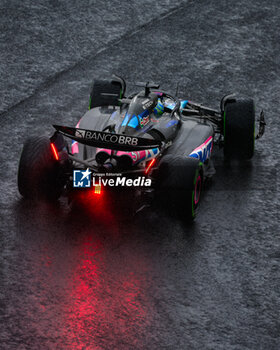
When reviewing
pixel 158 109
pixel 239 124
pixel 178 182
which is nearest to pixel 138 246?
pixel 178 182

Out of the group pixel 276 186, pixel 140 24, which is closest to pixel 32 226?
pixel 276 186

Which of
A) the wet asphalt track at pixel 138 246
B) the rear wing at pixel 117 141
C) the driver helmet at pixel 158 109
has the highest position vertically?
the driver helmet at pixel 158 109

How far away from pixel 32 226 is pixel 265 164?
3992 mm

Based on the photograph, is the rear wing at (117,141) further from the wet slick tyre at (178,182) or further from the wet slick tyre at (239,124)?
the wet slick tyre at (239,124)

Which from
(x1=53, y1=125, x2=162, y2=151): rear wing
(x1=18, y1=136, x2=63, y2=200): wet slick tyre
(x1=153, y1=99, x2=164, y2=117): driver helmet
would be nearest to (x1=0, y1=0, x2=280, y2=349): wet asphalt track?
(x1=18, y1=136, x2=63, y2=200): wet slick tyre

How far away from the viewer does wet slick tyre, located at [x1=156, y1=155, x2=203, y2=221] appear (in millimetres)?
9594

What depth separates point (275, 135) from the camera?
1298cm

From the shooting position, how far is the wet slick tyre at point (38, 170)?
9812 millimetres

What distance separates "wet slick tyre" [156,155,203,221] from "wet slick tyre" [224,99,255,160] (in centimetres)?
181

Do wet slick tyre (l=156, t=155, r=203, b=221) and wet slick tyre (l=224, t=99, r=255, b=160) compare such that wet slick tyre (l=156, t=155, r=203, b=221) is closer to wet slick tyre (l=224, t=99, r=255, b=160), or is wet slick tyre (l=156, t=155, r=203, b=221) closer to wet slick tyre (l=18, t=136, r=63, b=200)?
wet slick tyre (l=18, t=136, r=63, b=200)

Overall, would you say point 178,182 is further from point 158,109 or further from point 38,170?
point 158,109

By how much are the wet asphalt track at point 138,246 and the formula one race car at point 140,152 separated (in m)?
0.44

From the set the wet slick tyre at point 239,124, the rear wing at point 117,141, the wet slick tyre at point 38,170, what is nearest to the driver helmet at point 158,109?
the wet slick tyre at point 239,124

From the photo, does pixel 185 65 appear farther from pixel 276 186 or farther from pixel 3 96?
pixel 276 186
